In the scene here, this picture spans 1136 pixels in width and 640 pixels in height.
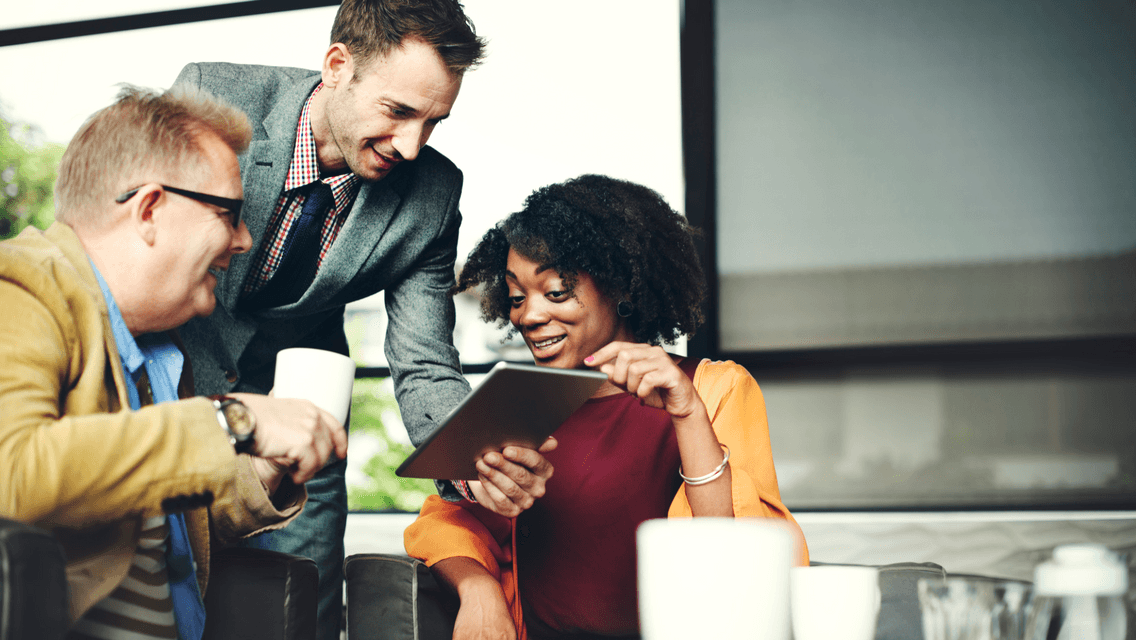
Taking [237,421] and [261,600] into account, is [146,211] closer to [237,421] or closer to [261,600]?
[237,421]

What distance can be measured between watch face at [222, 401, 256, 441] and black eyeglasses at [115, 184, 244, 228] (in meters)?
0.37

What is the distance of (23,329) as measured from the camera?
0.84m

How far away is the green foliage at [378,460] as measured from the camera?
10.8ft

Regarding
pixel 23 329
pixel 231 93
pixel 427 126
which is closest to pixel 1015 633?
pixel 23 329

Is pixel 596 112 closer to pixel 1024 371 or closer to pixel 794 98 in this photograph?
pixel 794 98

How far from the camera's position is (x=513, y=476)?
1332 millimetres

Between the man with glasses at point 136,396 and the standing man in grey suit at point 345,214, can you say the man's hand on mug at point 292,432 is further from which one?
the standing man in grey suit at point 345,214

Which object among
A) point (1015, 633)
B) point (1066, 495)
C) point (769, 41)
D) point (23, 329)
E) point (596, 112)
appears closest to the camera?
point (1015, 633)

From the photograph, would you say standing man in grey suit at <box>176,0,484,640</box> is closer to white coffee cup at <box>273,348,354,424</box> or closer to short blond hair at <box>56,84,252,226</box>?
short blond hair at <box>56,84,252,226</box>

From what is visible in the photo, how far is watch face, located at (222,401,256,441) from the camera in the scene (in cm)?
88

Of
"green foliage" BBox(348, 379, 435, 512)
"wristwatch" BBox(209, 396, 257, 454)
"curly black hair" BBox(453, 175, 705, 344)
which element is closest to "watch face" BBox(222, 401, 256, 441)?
"wristwatch" BBox(209, 396, 257, 454)

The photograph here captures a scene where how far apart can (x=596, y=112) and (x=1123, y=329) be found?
202 centimetres

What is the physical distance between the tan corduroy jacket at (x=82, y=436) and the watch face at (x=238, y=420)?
0.03 metres

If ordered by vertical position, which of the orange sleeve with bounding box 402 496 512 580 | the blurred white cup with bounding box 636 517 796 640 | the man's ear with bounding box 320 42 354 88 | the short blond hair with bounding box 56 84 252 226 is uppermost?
the man's ear with bounding box 320 42 354 88
